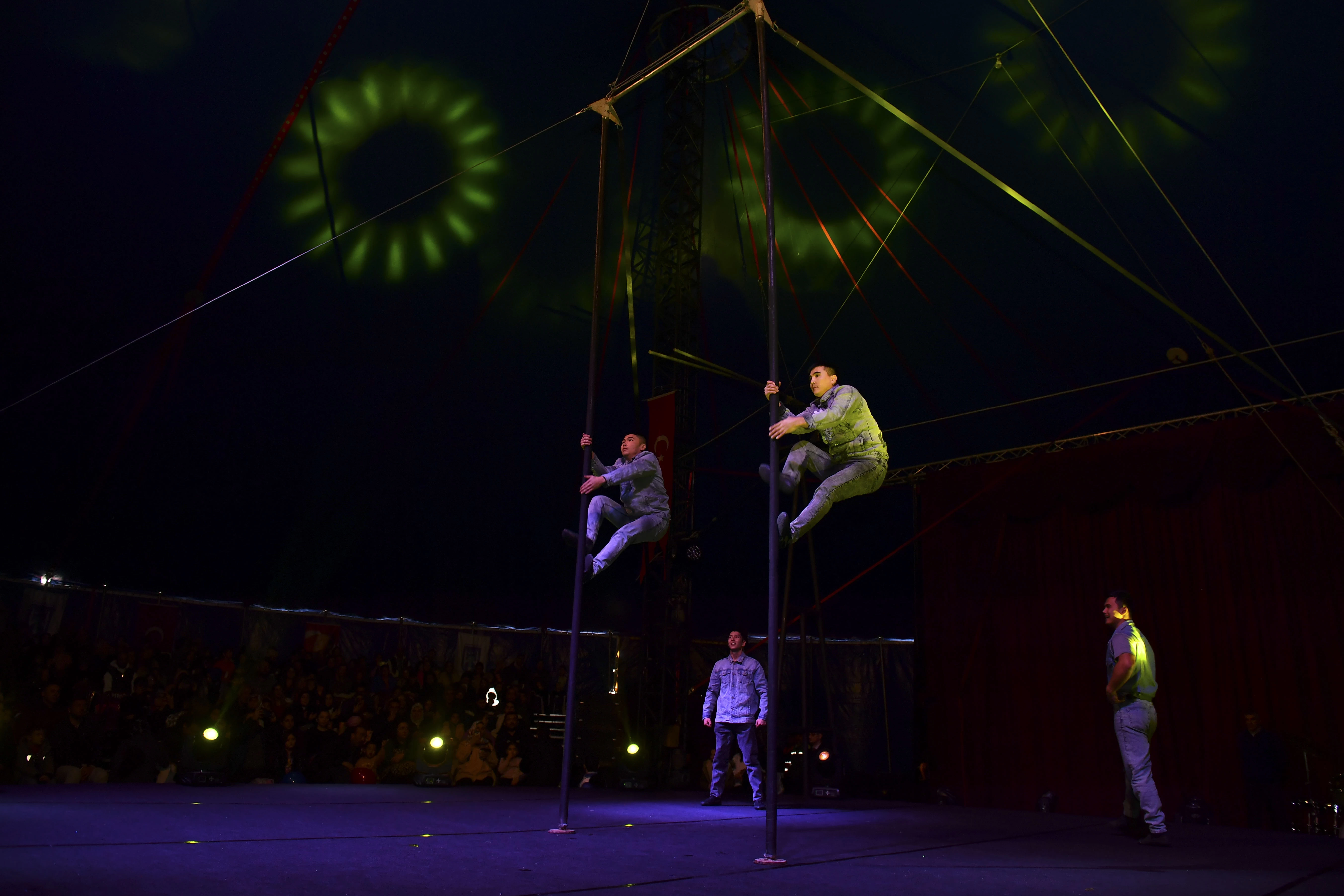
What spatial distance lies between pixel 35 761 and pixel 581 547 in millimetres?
5770

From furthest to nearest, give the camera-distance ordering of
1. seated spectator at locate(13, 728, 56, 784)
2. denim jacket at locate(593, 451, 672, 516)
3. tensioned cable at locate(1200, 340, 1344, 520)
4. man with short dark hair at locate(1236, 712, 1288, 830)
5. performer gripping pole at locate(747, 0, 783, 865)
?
man with short dark hair at locate(1236, 712, 1288, 830), tensioned cable at locate(1200, 340, 1344, 520), seated spectator at locate(13, 728, 56, 784), denim jacket at locate(593, 451, 672, 516), performer gripping pole at locate(747, 0, 783, 865)

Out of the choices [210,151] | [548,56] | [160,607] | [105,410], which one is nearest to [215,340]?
[105,410]

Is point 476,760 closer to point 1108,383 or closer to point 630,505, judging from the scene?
point 630,505

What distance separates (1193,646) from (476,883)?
437 inches

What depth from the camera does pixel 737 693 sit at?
8.21 m

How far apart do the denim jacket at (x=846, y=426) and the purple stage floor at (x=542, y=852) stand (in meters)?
2.67

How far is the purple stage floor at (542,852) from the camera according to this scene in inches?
147

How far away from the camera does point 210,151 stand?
9.44 meters

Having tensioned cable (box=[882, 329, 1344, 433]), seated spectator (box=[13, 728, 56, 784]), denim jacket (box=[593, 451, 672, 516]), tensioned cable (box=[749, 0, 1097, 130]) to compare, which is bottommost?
seated spectator (box=[13, 728, 56, 784])

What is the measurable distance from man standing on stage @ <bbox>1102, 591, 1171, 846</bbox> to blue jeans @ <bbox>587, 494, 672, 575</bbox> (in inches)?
139

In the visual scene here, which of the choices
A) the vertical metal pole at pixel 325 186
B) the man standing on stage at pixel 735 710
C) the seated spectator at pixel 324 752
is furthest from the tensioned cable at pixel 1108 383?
the seated spectator at pixel 324 752

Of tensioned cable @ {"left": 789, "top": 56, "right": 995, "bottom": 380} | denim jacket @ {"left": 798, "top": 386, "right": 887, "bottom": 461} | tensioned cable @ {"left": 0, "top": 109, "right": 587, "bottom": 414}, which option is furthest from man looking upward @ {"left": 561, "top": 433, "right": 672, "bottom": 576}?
tensioned cable @ {"left": 789, "top": 56, "right": 995, "bottom": 380}

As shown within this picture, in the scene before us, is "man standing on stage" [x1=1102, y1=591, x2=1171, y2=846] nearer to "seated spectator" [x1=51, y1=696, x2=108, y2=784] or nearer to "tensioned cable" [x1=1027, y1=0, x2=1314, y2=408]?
"tensioned cable" [x1=1027, y1=0, x2=1314, y2=408]

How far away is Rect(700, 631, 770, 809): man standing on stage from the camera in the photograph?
26.7 feet
